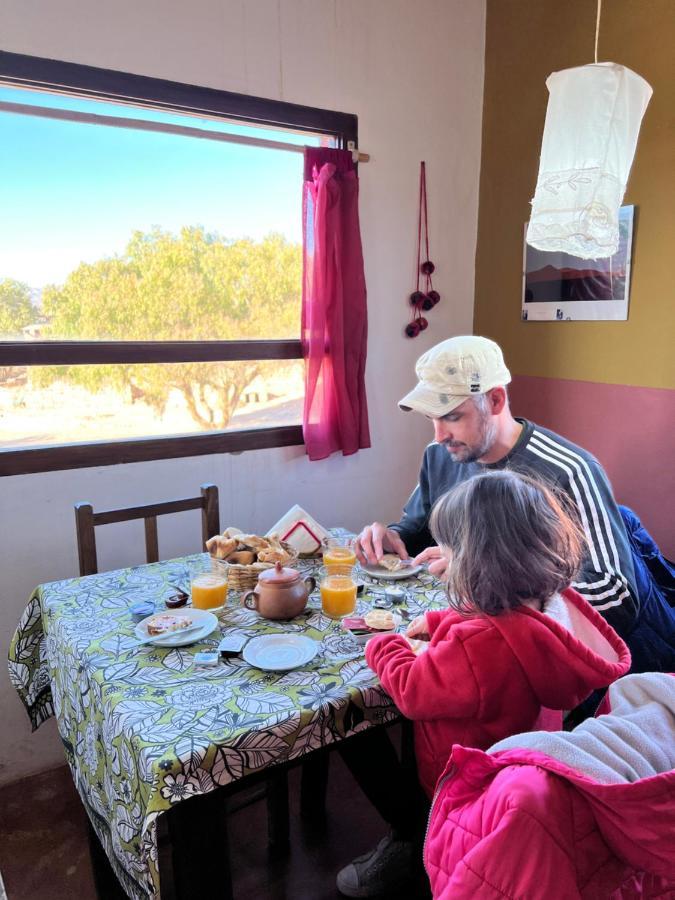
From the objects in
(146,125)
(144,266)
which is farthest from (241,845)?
(146,125)

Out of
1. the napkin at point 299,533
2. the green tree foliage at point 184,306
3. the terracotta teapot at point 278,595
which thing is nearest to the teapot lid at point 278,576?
the terracotta teapot at point 278,595

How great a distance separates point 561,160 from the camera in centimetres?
145

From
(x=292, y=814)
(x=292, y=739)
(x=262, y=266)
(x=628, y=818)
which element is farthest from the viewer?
(x=262, y=266)

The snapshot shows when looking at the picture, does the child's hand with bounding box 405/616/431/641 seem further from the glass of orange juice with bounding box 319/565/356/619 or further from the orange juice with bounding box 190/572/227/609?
the orange juice with bounding box 190/572/227/609

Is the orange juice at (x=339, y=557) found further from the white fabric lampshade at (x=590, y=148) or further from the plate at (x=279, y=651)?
the white fabric lampshade at (x=590, y=148)

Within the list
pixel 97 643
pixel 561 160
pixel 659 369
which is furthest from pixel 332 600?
pixel 659 369

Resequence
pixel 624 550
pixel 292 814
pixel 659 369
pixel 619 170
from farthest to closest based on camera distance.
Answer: pixel 659 369
pixel 292 814
pixel 624 550
pixel 619 170

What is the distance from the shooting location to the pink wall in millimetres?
2184

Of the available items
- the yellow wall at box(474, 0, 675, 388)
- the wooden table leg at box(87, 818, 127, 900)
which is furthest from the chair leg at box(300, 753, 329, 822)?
the yellow wall at box(474, 0, 675, 388)

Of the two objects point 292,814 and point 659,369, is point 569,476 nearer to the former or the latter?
point 659,369

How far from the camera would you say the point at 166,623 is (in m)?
1.36

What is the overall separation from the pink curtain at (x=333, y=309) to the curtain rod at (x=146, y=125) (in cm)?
11

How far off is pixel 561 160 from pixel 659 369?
3.30 ft

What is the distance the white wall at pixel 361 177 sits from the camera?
2074 mm
